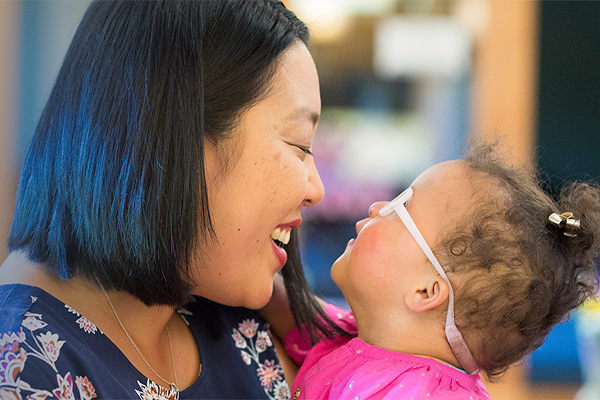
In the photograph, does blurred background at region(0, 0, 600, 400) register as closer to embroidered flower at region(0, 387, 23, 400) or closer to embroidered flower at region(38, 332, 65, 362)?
embroidered flower at region(38, 332, 65, 362)

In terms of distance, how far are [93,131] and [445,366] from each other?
921mm

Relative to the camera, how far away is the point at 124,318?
108 cm

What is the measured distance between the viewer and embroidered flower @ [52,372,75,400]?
81cm

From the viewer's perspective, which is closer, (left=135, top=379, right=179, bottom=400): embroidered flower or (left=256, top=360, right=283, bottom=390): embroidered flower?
(left=135, top=379, right=179, bottom=400): embroidered flower

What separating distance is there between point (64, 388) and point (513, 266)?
0.96 m

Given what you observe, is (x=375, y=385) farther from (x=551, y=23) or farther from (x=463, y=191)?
(x=551, y=23)

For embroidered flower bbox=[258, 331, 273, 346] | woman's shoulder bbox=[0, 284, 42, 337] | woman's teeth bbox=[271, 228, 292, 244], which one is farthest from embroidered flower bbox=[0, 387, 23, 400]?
embroidered flower bbox=[258, 331, 273, 346]

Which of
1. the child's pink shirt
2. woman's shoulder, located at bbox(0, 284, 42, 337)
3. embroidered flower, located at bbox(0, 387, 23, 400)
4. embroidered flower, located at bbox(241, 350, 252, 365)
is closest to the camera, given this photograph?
embroidered flower, located at bbox(0, 387, 23, 400)

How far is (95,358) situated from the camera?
93 cm

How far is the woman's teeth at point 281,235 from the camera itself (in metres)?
1.23

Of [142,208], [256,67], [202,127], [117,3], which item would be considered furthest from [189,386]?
[117,3]

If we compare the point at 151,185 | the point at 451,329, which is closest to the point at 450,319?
the point at 451,329

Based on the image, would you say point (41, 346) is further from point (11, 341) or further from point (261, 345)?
point (261, 345)

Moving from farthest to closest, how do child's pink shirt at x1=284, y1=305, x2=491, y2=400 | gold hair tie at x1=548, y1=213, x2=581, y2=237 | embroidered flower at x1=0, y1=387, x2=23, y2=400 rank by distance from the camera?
gold hair tie at x1=548, y1=213, x2=581, y2=237
child's pink shirt at x1=284, y1=305, x2=491, y2=400
embroidered flower at x1=0, y1=387, x2=23, y2=400
